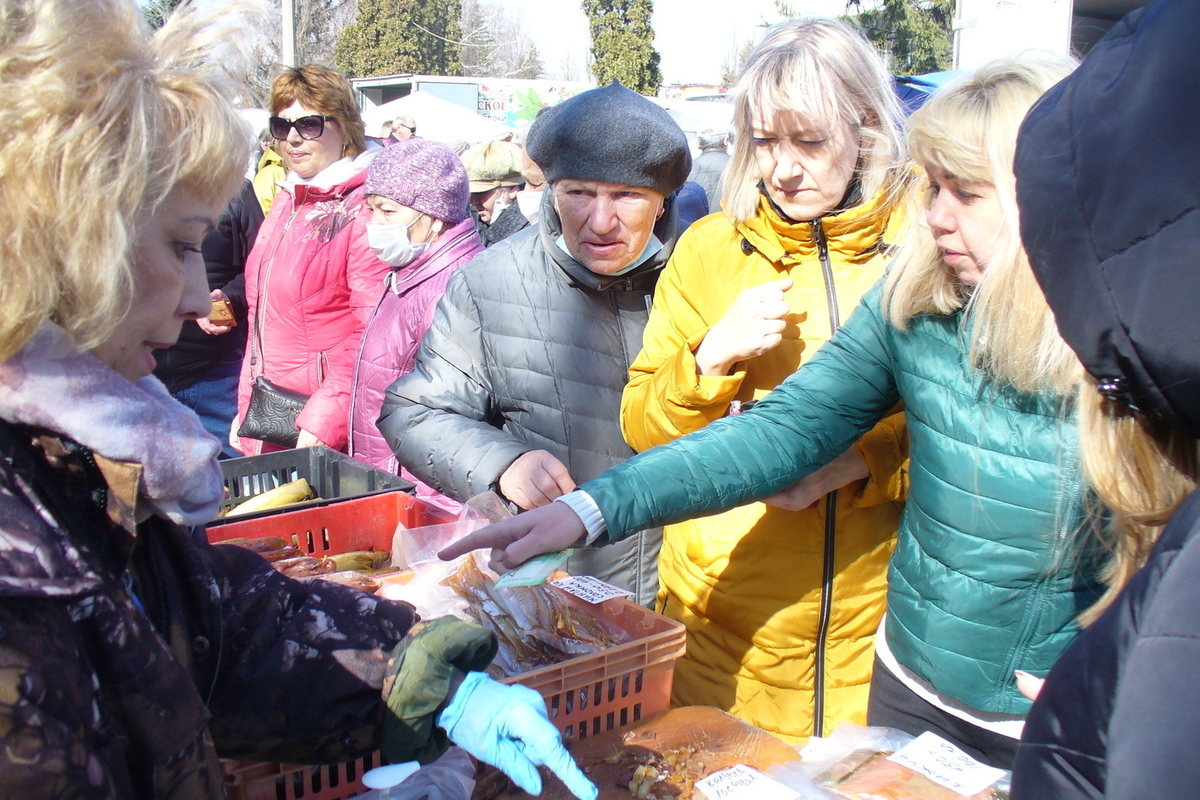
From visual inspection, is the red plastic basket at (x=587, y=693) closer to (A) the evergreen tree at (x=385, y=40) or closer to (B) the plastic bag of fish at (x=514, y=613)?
(B) the plastic bag of fish at (x=514, y=613)

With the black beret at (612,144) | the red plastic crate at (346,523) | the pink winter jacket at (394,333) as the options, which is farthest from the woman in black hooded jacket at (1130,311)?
the pink winter jacket at (394,333)

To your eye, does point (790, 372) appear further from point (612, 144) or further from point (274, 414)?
point (274, 414)

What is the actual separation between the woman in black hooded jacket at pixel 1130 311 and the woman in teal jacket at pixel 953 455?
698 mm

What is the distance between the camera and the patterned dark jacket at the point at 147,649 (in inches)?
33.4

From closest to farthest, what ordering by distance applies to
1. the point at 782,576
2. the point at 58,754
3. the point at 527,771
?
the point at 58,754
the point at 527,771
the point at 782,576

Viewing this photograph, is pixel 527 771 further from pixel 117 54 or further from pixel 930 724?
pixel 117 54

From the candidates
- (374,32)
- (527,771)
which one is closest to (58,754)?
(527,771)

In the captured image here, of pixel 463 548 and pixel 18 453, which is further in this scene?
pixel 463 548

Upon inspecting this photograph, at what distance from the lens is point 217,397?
4238 millimetres

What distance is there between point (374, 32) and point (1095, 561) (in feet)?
125

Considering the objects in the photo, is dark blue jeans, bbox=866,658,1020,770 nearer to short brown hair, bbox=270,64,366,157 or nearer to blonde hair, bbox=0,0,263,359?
blonde hair, bbox=0,0,263,359

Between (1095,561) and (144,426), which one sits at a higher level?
(144,426)

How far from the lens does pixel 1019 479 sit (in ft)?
4.83

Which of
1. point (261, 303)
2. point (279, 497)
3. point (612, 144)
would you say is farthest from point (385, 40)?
point (612, 144)
